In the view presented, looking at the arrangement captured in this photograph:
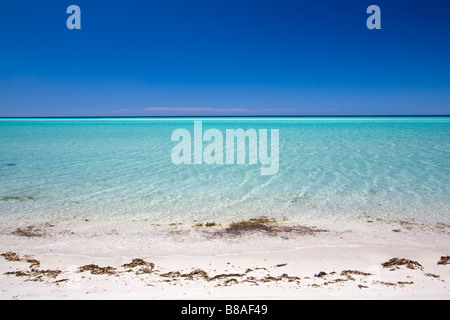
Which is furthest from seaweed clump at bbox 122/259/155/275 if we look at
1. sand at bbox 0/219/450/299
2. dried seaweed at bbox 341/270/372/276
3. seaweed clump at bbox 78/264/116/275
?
dried seaweed at bbox 341/270/372/276

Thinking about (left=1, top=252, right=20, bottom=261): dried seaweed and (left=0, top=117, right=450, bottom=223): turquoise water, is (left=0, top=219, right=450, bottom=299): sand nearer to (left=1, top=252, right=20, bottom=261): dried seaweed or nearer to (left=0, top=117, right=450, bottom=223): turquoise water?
(left=1, top=252, right=20, bottom=261): dried seaweed

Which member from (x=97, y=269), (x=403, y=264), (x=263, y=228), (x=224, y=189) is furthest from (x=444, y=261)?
(x=224, y=189)

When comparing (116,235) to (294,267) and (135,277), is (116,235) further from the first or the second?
(294,267)

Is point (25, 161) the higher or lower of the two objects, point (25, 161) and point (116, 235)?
the higher

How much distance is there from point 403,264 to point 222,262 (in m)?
2.34

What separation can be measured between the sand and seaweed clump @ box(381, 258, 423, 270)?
0.01 meters

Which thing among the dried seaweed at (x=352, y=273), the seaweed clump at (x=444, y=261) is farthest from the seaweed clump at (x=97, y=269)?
the seaweed clump at (x=444, y=261)

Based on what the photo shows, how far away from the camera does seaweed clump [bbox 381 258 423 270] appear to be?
3.53 meters

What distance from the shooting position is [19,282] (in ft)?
10.4

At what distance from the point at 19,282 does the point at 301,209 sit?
16.3 feet

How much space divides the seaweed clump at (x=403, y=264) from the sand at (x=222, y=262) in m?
0.01

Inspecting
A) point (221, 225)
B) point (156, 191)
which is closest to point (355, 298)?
point (221, 225)

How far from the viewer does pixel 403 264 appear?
141 inches

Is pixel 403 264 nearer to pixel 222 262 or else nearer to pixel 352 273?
pixel 352 273
